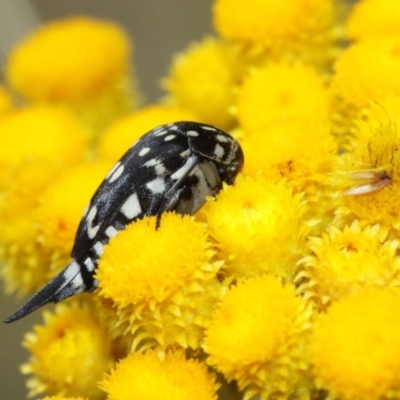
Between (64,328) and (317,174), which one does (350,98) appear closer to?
(317,174)

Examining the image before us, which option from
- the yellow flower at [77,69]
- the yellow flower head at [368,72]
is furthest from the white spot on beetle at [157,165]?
the yellow flower at [77,69]

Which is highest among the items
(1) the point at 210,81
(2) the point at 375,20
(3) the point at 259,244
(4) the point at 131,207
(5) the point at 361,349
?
(1) the point at 210,81

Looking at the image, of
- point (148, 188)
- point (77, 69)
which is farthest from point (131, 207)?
point (77, 69)

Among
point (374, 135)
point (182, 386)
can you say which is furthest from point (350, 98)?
point (182, 386)

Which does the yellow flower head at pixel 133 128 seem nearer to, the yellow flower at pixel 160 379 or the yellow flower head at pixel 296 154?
the yellow flower head at pixel 296 154

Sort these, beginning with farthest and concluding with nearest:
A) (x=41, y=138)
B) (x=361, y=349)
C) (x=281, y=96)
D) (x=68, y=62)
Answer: (x=68, y=62) < (x=41, y=138) < (x=281, y=96) < (x=361, y=349)

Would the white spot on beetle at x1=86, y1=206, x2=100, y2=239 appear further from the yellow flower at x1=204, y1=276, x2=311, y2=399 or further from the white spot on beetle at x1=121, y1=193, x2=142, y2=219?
the yellow flower at x1=204, y1=276, x2=311, y2=399

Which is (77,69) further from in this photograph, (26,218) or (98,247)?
(98,247)
